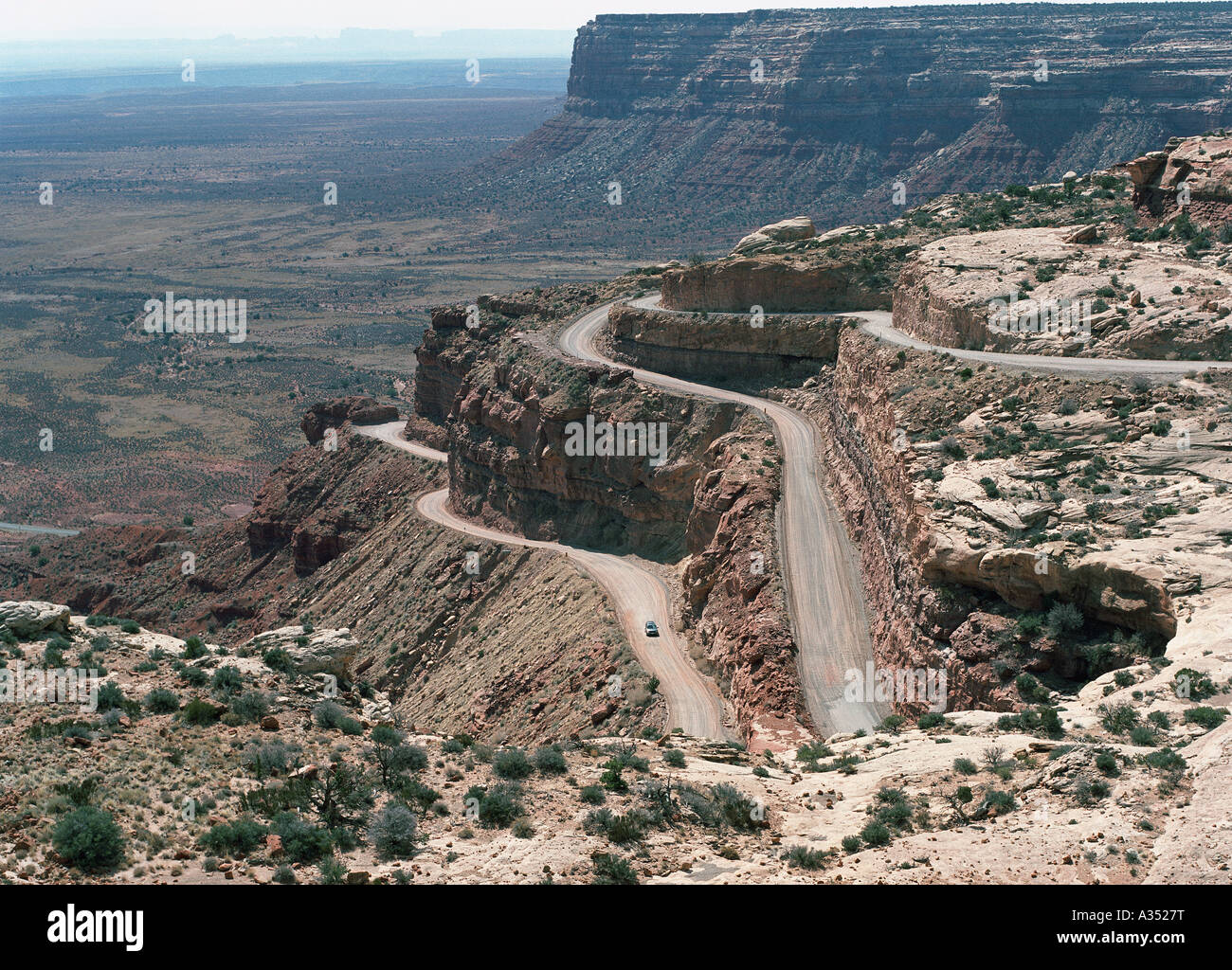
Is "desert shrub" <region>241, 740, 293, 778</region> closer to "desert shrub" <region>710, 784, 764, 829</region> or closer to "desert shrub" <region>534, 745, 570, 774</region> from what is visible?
"desert shrub" <region>534, 745, 570, 774</region>

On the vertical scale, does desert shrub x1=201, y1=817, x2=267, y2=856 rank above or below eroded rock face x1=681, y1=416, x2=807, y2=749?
above

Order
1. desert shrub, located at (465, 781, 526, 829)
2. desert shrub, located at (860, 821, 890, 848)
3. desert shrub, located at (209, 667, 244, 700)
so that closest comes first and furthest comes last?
desert shrub, located at (860, 821, 890, 848), desert shrub, located at (465, 781, 526, 829), desert shrub, located at (209, 667, 244, 700)

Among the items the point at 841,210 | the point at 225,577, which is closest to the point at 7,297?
the point at 841,210

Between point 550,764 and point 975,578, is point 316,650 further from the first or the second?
point 975,578

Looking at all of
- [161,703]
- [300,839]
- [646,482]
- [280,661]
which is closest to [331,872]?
[300,839]

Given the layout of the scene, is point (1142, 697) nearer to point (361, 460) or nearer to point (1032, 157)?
point (361, 460)

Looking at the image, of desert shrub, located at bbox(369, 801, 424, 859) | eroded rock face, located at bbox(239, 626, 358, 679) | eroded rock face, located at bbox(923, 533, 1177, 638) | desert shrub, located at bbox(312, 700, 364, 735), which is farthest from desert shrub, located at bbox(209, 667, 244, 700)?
eroded rock face, located at bbox(923, 533, 1177, 638)

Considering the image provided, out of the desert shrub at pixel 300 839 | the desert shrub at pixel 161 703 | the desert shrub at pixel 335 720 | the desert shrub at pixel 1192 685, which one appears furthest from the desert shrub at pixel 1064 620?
the desert shrub at pixel 161 703
